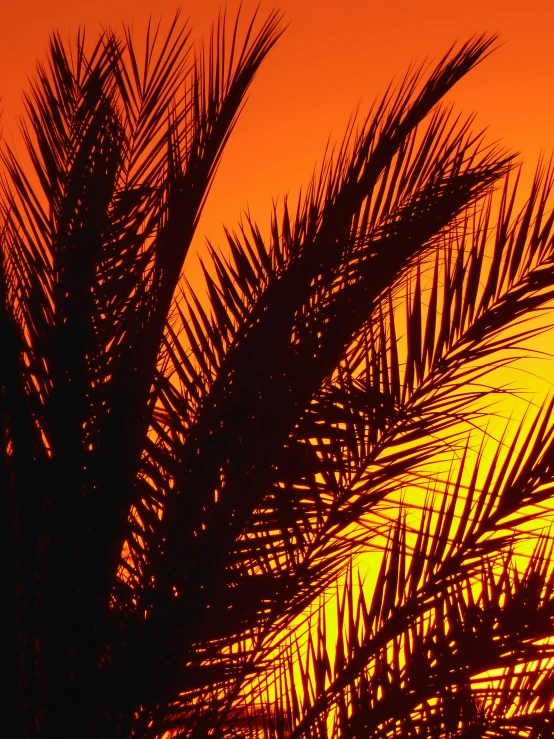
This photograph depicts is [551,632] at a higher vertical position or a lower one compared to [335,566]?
lower

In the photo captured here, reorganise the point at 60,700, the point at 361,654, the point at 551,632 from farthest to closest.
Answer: the point at 361,654
the point at 551,632
the point at 60,700

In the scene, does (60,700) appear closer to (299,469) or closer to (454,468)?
(299,469)

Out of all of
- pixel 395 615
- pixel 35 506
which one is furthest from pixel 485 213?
pixel 35 506

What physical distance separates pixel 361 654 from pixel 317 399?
28.0 inches

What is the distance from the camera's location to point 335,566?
2.71 meters

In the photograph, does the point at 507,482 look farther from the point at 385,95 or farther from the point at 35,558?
the point at 35,558

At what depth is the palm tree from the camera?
7.73ft

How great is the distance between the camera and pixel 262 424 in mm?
2400

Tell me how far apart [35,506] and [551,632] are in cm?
130

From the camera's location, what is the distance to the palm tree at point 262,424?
236cm

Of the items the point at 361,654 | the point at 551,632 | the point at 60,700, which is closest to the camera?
the point at 60,700

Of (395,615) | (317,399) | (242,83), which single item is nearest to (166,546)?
(317,399)

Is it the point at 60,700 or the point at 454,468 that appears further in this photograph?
the point at 454,468

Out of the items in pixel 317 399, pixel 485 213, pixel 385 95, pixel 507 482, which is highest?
pixel 385 95
